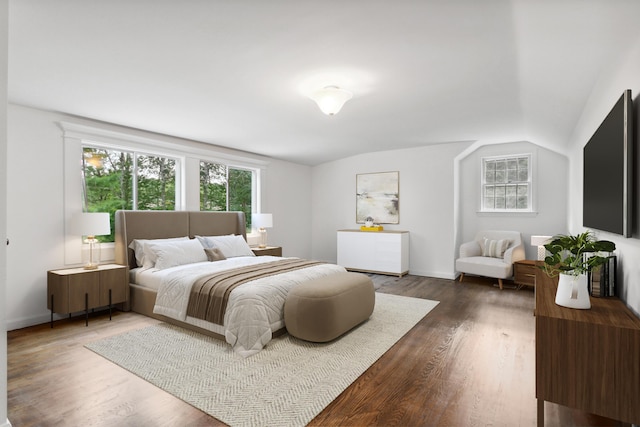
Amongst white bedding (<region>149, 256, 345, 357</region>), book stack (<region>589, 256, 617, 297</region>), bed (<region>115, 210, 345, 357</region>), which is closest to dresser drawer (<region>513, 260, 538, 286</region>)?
bed (<region>115, 210, 345, 357</region>)

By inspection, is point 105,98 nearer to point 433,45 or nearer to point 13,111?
point 13,111

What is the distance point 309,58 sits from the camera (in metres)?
2.58

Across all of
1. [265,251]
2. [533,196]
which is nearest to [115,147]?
[265,251]

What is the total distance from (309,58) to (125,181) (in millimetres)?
3186

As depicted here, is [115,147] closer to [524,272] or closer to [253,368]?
[253,368]

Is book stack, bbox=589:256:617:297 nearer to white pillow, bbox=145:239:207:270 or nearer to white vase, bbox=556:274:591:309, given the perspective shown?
white vase, bbox=556:274:591:309

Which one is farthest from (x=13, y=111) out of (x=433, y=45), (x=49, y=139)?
(x=433, y=45)

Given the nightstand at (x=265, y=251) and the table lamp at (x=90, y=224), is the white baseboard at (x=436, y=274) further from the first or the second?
the table lamp at (x=90, y=224)

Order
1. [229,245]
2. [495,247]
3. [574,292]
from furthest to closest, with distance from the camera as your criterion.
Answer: [495,247] < [229,245] < [574,292]

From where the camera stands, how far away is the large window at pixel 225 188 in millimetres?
5398

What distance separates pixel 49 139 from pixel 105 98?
3.13 feet

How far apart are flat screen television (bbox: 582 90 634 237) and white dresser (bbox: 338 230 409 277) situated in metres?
3.46

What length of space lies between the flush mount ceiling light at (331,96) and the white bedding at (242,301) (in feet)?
5.58

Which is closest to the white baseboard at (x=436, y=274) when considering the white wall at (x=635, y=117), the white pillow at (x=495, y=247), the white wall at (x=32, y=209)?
the white pillow at (x=495, y=247)
